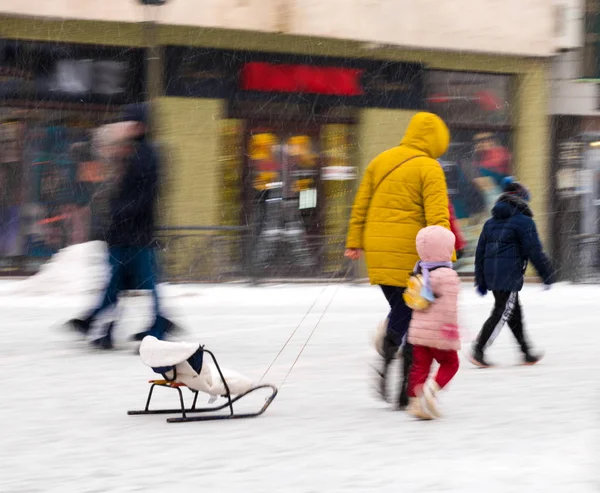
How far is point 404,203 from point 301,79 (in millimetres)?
13591

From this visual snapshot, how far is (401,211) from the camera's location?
23.9 feet

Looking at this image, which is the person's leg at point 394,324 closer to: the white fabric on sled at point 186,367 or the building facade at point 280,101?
the white fabric on sled at point 186,367

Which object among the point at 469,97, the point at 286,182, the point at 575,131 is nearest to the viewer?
the point at 286,182

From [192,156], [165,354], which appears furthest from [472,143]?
[165,354]

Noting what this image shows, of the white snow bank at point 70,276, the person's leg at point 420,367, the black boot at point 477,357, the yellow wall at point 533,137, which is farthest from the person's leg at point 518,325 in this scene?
the yellow wall at point 533,137

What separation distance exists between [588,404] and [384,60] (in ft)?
46.1

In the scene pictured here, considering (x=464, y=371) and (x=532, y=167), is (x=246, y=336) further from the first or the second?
(x=532, y=167)

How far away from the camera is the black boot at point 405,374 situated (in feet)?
23.9

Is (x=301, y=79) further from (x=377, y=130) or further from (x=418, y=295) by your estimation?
(x=418, y=295)

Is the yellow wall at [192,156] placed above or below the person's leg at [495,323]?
above

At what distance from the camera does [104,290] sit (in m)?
10.6

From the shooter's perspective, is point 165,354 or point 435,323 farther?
point 435,323

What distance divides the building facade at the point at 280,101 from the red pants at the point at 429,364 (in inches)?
429

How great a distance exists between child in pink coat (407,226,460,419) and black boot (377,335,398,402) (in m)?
0.30
